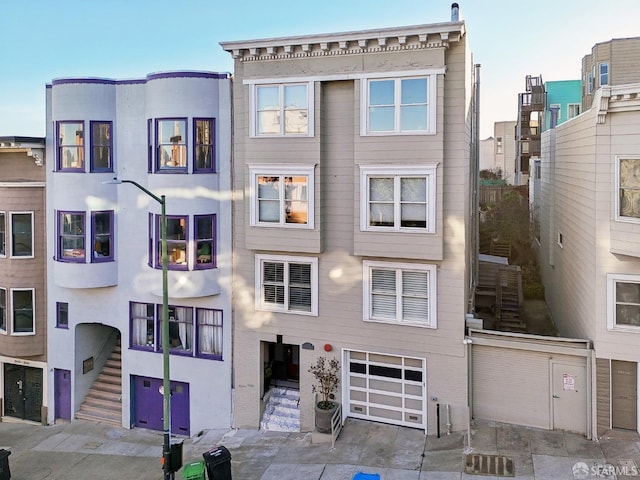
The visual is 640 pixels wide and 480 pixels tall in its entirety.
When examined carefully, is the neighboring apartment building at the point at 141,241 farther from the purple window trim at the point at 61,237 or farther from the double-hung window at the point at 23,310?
the double-hung window at the point at 23,310

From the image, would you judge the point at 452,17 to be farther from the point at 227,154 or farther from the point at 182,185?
the point at 182,185

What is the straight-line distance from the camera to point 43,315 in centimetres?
2116

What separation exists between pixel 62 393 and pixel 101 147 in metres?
9.56

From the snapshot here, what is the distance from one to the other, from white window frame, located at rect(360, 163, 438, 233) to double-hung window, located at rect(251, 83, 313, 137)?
7.61 feet

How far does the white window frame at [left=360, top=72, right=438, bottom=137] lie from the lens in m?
15.7

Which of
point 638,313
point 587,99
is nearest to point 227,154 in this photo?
point 638,313

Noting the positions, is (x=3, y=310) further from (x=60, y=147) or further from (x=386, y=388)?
(x=386, y=388)

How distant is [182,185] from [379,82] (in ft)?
23.9

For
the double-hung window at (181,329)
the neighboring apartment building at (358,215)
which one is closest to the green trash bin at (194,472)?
the neighboring apartment building at (358,215)

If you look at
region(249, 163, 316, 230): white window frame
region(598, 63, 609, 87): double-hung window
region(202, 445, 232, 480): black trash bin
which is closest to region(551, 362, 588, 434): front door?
region(249, 163, 316, 230): white window frame

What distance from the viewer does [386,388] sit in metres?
17.0

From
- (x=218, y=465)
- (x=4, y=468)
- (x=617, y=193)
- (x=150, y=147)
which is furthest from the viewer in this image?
(x=150, y=147)

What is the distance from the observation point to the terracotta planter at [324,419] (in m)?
16.3

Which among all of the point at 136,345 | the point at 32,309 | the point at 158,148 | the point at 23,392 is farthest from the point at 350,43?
the point at 23,392
